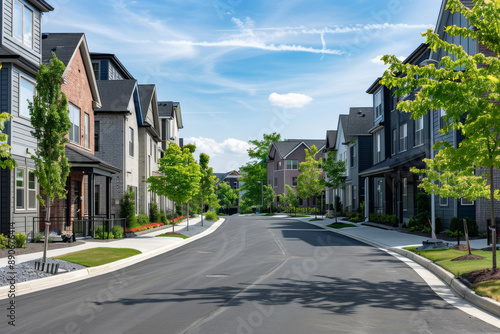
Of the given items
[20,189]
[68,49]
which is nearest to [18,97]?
[20,189]

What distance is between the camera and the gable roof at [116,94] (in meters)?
33.4

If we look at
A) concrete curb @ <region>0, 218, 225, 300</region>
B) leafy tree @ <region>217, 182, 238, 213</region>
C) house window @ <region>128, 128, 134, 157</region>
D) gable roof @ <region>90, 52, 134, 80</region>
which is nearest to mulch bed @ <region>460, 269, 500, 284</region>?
concrete curb @ <region>0, 218, 225, 300</region>

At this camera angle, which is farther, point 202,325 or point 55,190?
point 55,190

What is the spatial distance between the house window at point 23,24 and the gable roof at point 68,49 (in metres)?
2.62

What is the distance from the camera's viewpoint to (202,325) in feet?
25.4

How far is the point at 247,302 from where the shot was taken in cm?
959

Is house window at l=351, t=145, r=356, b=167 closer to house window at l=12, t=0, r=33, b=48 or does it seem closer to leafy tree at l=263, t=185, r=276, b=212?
leafy tree at l=263, t=185, r=276, b=212

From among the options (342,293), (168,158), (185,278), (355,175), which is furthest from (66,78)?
(355,175)

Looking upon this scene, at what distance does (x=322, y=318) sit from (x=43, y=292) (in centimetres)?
654

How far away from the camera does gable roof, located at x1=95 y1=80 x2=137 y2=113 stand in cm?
3338

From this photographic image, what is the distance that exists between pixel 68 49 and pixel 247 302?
2099cm

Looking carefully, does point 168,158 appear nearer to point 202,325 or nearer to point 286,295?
point 286,295

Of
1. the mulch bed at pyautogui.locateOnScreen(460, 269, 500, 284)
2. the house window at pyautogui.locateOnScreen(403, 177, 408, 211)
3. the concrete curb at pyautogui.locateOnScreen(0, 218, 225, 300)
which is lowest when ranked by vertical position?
the concrete curb at pyautogui.locateOnScreen(0, 218, 225, 300)

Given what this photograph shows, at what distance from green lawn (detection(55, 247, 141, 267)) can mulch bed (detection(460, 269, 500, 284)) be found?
10.3 meters
